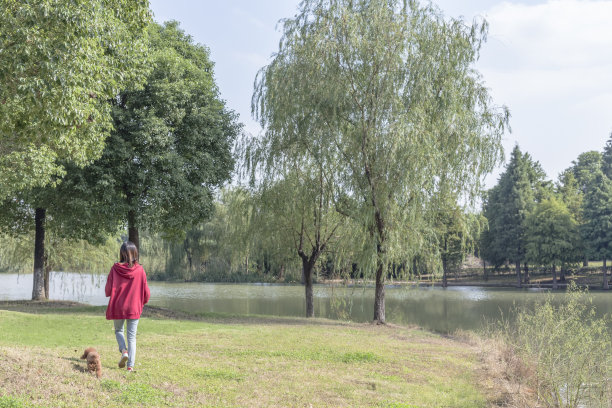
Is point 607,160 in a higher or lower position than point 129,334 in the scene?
higher

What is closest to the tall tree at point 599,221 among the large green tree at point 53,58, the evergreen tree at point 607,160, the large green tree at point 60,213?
the evergreen tree at point 607,160

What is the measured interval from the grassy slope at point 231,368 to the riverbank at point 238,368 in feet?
0.06

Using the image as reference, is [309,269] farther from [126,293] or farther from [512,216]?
[512,216]

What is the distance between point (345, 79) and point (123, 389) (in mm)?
12673

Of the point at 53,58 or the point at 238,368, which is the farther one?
the point at 238,368

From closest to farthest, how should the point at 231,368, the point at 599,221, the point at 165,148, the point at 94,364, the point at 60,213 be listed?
the point at 94,364
the point at 231,368
the point at 165,148
the point at 60,213
the point at 599,221

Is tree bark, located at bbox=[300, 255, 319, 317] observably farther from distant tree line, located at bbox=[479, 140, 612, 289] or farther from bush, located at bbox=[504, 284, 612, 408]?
distant tree line, located at bbox=[479, 140, 612, 289]

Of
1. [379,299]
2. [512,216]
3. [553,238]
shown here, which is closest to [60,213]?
Result: [379,299]

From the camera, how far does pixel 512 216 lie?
54625 mm

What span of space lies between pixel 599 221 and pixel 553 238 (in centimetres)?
431

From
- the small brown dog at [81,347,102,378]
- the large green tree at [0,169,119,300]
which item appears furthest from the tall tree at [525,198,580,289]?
the small brown dog at [81,347,102,378]

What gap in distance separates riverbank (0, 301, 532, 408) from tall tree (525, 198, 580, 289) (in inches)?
1567

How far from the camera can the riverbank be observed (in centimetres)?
615

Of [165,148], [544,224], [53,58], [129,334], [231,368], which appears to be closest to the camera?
[129,334]
